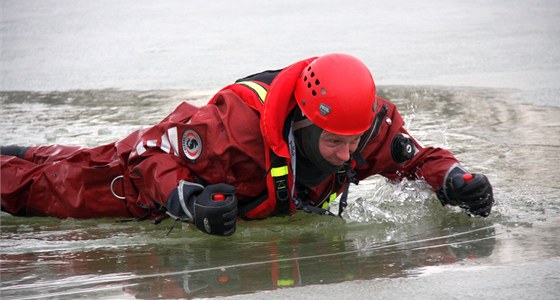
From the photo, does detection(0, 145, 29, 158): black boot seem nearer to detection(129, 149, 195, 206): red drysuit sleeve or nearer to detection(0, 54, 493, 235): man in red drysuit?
detection(0, 54, 493, 235): man in red drysuit

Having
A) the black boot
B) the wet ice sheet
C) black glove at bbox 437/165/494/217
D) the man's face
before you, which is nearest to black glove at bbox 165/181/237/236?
the wet ice sheet

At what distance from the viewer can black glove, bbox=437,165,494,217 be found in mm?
4055

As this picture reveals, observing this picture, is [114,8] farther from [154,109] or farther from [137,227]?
[137,227]

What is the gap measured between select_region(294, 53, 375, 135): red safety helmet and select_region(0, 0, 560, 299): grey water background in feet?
1.77

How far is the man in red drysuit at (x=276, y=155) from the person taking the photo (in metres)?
3.83

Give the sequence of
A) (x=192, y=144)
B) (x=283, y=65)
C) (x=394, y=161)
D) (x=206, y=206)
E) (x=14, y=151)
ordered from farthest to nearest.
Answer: (x=283, y=65) → (x=14, y=151) → (x=394, y=161) → (x=192, y=144) → (x=206, y=206)

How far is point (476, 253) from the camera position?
143 inches

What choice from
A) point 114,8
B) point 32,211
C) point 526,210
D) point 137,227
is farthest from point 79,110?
point 114,8

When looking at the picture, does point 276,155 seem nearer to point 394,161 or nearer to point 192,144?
point 192,144

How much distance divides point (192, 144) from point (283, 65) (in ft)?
14.2

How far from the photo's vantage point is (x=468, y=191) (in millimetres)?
4074

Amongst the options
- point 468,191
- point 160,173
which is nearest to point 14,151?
point 160,173

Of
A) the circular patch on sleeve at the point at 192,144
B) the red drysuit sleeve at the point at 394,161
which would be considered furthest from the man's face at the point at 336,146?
the circular patch on sleeve at the point at 192,144

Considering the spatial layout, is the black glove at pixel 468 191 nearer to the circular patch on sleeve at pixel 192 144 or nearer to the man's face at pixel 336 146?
the man's face at pixel 336 146
